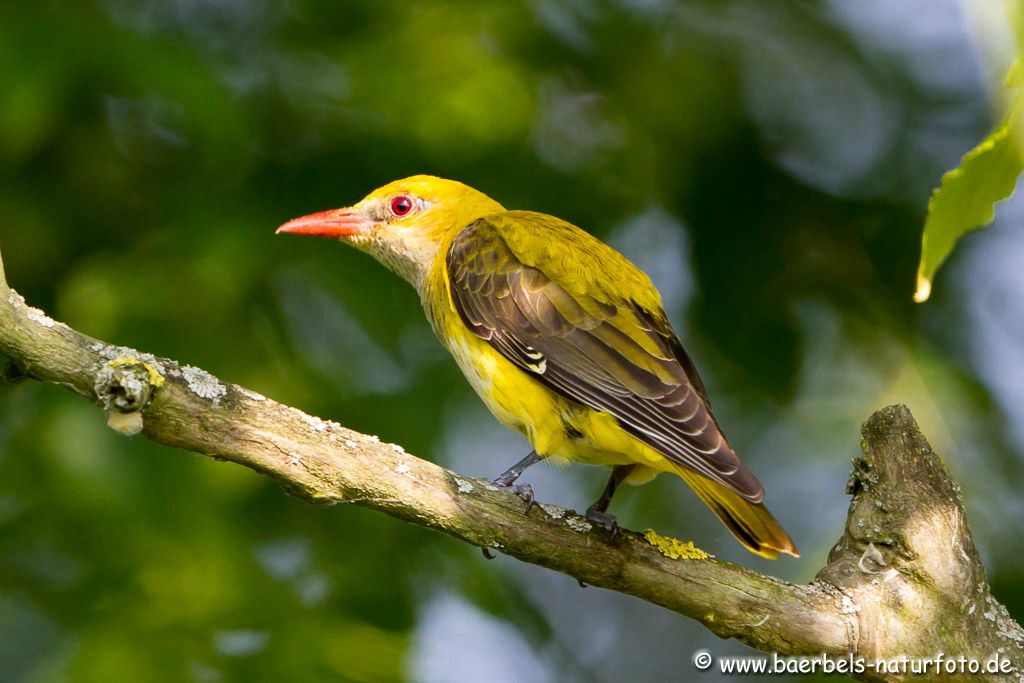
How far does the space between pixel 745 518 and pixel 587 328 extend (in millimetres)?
815

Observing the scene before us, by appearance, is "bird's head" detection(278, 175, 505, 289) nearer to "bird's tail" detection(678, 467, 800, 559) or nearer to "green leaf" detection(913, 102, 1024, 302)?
"bird's tail" detection(678, 467, 800, 559)

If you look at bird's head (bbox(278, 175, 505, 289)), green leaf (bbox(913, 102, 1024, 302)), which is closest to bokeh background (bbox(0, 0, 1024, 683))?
bird's head (bbox(278, 175, 505, 289))

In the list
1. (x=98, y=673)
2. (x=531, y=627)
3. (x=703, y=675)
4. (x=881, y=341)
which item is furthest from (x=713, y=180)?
(x=98, y=673)

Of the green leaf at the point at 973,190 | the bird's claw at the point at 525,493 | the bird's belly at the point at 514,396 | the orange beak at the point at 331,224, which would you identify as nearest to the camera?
the green leaf at the point at 973,190

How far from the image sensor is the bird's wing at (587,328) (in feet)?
9.75

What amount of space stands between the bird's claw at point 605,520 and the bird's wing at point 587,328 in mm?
234

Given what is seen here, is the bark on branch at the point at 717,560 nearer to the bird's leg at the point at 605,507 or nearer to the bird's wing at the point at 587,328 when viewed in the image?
the bird's leg at the point at 605,507

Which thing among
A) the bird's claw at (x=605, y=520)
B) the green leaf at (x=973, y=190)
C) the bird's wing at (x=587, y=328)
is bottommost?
Answer: the bird's claw at (x=605, y=520)

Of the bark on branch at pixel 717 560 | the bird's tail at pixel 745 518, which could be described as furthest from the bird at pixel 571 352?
the bark on branch at pixel 717 560

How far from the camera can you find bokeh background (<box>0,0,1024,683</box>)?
3484mm

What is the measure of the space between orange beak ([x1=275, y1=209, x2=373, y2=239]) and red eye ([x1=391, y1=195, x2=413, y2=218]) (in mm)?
119

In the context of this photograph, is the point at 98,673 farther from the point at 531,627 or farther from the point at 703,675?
the point at 703,675

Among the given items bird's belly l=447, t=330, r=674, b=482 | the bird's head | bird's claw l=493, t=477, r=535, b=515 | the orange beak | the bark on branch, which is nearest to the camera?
the bark on branch

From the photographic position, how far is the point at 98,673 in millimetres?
3221
